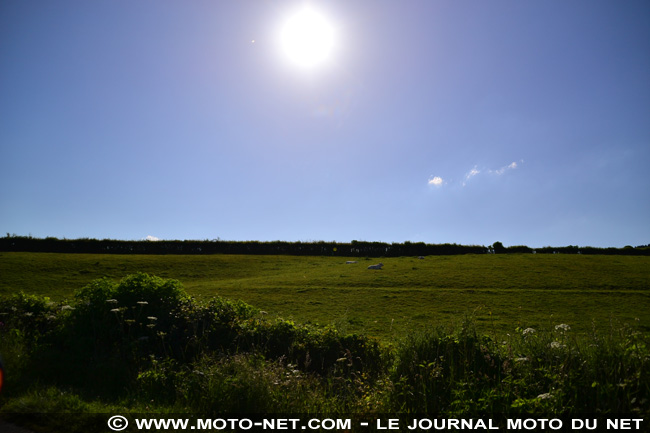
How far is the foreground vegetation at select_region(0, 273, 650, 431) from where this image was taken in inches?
270

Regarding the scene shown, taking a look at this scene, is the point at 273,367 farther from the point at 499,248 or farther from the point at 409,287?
the point at 499,248

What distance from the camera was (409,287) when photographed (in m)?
30.5

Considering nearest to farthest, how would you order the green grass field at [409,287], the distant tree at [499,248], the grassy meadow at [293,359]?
the grassy meadow at [293,359], the green grass field at [409,287], the distant tree at [499,248]

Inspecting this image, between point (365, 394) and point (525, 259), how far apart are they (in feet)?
138

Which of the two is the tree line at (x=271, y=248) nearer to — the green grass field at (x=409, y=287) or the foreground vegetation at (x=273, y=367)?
the green grass field at (x=409, y=287)

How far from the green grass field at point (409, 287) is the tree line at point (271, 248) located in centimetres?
1209

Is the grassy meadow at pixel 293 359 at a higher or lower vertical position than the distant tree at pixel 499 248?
lower

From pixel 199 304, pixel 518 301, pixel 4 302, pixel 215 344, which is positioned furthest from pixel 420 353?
pixel 518 301

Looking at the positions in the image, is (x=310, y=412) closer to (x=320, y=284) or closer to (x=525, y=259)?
(x=320, y=284)

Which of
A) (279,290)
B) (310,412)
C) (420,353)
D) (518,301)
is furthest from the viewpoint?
(279,290)

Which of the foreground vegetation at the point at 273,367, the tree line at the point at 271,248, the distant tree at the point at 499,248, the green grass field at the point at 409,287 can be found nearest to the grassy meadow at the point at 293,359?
the foreground vegetation at the point at 273,367

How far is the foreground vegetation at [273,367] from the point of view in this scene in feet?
22.5

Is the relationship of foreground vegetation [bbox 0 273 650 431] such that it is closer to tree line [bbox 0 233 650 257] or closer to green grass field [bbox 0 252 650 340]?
green grass field [bbox 0 252 650 340]

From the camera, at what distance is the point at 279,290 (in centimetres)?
2950
